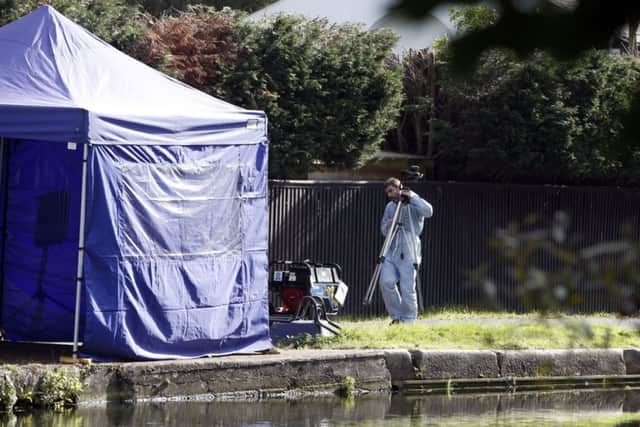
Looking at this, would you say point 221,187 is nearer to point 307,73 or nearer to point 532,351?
point 532,351

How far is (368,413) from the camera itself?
36.4 ft

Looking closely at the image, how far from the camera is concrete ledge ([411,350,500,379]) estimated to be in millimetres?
12555

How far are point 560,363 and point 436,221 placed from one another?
4.54 metres

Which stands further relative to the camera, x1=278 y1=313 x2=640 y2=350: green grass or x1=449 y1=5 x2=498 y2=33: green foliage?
x1=278 y1=313 x2=640 y2=350: green grass

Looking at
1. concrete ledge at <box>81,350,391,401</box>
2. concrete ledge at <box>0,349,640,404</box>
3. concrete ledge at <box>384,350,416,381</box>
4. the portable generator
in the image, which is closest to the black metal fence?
concrete ledge at <box>0,349,640,404</box>

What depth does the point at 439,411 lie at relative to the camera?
454 inches

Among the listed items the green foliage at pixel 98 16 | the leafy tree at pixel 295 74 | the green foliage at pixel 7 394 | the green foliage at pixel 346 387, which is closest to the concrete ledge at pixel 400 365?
the green foliage at pixel 346 387

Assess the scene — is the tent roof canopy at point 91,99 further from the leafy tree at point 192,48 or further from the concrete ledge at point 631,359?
the concrete ledge at point 631,359

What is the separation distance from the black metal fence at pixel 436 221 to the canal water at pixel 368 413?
3369mm

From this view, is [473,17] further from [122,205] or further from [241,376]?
[241,376]

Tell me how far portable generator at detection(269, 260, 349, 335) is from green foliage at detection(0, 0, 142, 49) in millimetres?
3972

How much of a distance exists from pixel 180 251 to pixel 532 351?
13.4 feet

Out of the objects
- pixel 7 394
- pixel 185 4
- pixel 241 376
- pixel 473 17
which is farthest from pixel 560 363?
pixel 185 4

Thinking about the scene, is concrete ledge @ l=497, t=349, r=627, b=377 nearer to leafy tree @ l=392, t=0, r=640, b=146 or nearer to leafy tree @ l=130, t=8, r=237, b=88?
leafy tree @ l=130, t=8, r=237, b=88
